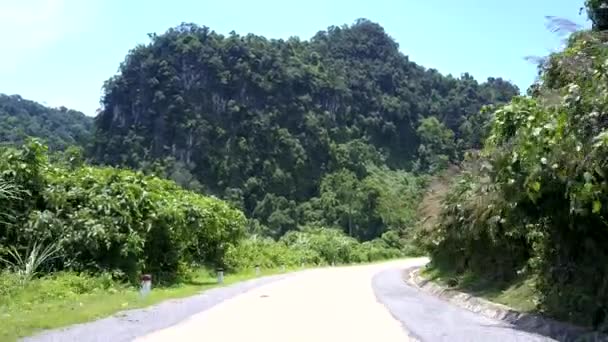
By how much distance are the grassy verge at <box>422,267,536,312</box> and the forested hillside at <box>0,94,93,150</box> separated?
68.2 m

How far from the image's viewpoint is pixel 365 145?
123 m

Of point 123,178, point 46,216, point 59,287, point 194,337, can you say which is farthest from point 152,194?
point 194,337

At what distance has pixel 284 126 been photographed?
4702 inches

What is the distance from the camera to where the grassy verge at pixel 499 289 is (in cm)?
1686

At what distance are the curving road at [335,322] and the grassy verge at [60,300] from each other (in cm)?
208

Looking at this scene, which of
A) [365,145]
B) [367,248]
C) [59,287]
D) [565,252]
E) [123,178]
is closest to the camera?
[565,252]

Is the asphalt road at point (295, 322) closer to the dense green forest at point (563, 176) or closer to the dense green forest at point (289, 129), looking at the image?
the dense green forest at point (563, 176)

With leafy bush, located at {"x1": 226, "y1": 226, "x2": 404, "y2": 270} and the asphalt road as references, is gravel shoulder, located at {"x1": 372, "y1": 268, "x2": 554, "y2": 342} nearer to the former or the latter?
the asphalt road

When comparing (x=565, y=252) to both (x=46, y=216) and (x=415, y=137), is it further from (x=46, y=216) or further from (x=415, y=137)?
(x=415, y=137)

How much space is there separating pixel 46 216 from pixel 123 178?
13.9 ft

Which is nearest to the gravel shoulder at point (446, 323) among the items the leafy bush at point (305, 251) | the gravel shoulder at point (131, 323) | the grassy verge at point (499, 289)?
the grassy verge at point (499, 289)

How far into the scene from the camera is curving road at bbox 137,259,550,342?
1231 centimetres

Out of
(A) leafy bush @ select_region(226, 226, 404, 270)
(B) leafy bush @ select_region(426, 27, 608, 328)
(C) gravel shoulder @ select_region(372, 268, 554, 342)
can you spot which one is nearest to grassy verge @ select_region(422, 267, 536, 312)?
(C) gravel shoulder @ select_region(372, 268, 554, 342)

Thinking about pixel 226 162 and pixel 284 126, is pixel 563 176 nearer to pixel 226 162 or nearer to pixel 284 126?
pixel 226 162
